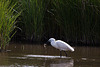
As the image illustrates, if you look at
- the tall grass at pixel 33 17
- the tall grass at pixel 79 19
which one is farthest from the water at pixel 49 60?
the tall grass at pixel 33 17

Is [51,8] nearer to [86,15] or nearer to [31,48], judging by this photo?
[86,15]

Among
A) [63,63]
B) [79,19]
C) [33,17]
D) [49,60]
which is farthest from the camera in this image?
[33,17]

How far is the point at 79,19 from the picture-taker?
10930 millimetres

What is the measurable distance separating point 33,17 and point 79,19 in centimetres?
169

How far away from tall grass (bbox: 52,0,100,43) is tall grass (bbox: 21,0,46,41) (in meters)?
0.69

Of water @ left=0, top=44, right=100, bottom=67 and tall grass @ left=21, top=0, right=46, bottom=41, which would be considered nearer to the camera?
water @ left=0, top=44, right=100, bottom=67

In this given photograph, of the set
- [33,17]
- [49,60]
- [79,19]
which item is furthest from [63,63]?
[33,17]

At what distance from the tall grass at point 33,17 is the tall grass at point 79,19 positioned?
2.26 feet

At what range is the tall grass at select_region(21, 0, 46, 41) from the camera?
11.4 m

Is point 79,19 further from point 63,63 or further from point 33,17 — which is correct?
point 63,63

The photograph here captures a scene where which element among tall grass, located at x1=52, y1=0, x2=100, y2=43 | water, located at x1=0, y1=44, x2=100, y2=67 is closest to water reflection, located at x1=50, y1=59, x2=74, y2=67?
water, located at x1=0, y1=44, x2=100, y2=67

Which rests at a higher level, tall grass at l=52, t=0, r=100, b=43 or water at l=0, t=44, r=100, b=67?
tall grass at l=52, t=0, r=100, b=43

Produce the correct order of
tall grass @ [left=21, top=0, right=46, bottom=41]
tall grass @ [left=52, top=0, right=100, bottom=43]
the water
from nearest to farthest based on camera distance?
the water → tall grass @ [left=52, top=0, right=100, bottom=43] → tall grass @ [left=21, top=0, right=46, bottom=41]

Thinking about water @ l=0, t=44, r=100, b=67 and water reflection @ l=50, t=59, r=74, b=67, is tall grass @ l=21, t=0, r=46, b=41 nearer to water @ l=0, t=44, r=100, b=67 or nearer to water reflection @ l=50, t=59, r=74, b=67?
water @ l=0, t=44, r=100, b=67
